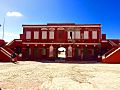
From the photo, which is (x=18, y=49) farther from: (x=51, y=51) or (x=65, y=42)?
(x=65, y=42)

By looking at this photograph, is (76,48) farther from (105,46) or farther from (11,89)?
(11,89)

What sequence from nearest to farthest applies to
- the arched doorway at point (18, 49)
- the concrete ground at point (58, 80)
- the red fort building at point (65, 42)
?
the concrete ground at point (58, 80), the red fort building at point (65, 42), the arched doorway at point (18, 49)

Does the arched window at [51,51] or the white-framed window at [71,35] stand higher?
the white-framed window at [71,35]

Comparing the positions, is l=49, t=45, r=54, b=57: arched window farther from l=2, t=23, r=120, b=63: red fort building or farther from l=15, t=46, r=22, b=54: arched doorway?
l=15, t=46, r=22, b=54: arched doorway

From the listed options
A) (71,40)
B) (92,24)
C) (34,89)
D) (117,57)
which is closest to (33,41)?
(71,40)

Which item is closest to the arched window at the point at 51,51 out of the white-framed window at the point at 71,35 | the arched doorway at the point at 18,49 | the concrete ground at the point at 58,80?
the white-framed window at the point at 71,35

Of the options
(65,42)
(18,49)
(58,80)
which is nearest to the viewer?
(58,80)

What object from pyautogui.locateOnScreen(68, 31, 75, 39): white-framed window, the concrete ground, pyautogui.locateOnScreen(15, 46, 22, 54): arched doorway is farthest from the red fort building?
the concrete ground

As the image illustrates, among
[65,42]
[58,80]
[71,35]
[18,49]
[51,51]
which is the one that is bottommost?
[58,80]

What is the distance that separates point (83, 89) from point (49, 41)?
94.6 feet

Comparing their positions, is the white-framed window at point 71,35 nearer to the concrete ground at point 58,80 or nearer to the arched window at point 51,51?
the arched window at point 51,51

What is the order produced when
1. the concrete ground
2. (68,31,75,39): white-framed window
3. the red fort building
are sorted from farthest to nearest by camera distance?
(68,31,75,39): white-framed window → the red fort building → the concrete ground

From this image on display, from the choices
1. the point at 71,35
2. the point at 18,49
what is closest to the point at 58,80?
the point at 71,35

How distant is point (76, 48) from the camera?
1564 inches
